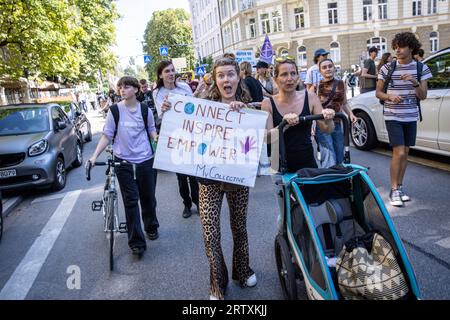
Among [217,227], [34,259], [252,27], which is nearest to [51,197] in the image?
[34,259]

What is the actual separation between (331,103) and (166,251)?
282 cm

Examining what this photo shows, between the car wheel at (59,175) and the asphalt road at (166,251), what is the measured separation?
43.4 inches

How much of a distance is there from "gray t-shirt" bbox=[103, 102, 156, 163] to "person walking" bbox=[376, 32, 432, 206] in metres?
2.82

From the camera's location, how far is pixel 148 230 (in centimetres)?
438

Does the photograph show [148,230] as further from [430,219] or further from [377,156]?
[377,156]

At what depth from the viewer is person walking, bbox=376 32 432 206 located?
13.8ft

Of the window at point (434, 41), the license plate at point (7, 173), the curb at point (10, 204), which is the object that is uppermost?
the window at point (434, 41)

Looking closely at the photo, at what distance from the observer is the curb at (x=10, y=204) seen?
5939 millimetres

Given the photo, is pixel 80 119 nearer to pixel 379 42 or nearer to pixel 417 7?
pixel 379 42

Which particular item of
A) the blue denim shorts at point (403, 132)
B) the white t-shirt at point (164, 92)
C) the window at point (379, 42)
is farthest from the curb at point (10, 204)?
the window at point (379, 42)

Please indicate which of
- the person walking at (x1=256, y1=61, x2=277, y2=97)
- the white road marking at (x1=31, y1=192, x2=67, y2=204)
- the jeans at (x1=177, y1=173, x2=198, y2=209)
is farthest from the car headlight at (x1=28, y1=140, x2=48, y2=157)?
the person walking at (x1=256, y1=61, x2=277, y2=97)

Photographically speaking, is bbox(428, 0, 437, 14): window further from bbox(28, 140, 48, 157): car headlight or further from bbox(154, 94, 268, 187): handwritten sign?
bbox(154, 94, 268, 187): handwritten sign

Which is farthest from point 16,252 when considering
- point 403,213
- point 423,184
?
point 423,184

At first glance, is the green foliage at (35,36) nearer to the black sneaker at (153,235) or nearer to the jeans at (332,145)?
the black sneaker at (153,235)
